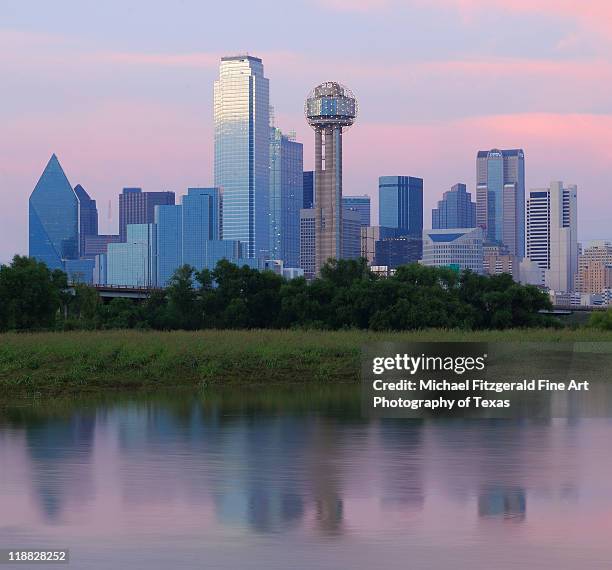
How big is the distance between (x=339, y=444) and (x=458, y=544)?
8.82m

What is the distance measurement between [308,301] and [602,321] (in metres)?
18.2

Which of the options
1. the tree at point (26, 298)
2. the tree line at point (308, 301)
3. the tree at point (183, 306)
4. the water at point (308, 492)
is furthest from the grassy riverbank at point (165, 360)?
the tree at point (183, 306)

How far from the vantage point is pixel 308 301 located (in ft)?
197

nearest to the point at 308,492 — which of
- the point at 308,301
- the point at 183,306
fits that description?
the point at 308,301

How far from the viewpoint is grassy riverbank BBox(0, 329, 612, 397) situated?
34.7 metres

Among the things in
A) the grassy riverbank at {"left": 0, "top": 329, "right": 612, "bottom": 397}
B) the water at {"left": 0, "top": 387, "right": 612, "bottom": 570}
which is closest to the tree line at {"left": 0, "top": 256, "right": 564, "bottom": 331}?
the grassy riverbank at {"left": 0, "top": 329, "right": 612, "bottom": 397}

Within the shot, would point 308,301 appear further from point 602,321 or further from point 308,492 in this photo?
point 308,492

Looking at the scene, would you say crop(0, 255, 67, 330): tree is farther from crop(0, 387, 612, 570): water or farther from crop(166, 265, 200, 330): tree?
crop(0, 387, 612, 570): water

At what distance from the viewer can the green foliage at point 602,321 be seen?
66.4 m

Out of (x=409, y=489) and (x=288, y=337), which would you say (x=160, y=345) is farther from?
(x=409, y=489)

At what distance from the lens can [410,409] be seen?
29625mm

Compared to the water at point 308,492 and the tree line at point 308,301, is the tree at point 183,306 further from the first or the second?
the water at point 308,492

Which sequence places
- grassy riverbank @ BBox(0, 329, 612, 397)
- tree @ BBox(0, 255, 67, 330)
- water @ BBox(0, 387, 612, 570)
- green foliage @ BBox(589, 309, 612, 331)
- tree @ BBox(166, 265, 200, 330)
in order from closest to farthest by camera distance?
water @ BBox(0, 387, 612, 570) < grassy riverbank @ BBox(0, 329, 612, 397) < tree @ BBox(0, 255, 67, 330) < tree @ BBox(166, 265, 200, 330) < green foliage @ BBox(589, 309, 612, 331)

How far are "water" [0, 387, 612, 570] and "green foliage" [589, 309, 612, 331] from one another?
138 ft
